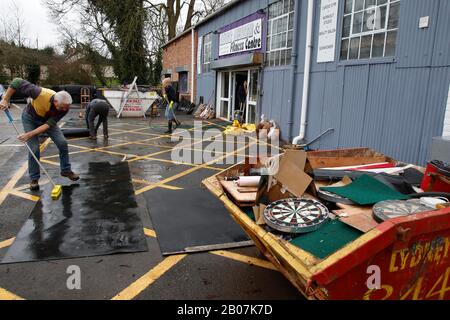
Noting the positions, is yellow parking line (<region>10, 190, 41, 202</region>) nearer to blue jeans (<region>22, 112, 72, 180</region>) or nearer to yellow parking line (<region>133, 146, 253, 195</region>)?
blue jeans (<region>22, 112, 72, 180</region>)

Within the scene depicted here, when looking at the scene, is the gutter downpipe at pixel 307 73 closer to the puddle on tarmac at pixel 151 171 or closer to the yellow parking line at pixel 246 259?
the puddle on tarmac at pixel 151 171

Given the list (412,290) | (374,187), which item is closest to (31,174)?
(374,187)

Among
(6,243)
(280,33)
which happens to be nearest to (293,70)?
(280,33)

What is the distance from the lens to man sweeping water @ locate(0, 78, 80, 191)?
5391mm

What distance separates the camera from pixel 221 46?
54.7ft

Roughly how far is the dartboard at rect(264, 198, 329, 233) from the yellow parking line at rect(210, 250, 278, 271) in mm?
1113

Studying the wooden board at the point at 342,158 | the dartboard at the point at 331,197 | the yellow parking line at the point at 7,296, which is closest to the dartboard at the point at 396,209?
the dartboard at the point at 331,197

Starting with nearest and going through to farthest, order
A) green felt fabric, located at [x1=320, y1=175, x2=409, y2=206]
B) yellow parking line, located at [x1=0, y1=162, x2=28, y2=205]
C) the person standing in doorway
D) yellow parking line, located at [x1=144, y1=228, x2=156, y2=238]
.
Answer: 1. green felt fabric, located at [x1=320, y1=175, x2=409, y2=206]
2. yellow parking line, located at [x1=144, y1=228, x2=156, y2=238]
3. yellow parking line, located at [x1=0, y1=162, x2=28, y2=205]
4. the person standing in doorway

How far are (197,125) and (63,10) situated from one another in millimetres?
23499

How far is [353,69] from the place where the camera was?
26.0 ft

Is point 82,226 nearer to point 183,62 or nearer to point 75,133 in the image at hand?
point 75,133

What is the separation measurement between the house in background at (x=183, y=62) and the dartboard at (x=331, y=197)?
→ 19.5 metres

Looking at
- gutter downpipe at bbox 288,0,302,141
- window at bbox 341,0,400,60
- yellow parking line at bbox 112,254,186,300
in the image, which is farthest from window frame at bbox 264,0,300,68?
yellow parking line at bbox 112,254,186,300

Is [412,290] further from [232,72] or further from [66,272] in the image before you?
[232,72]
